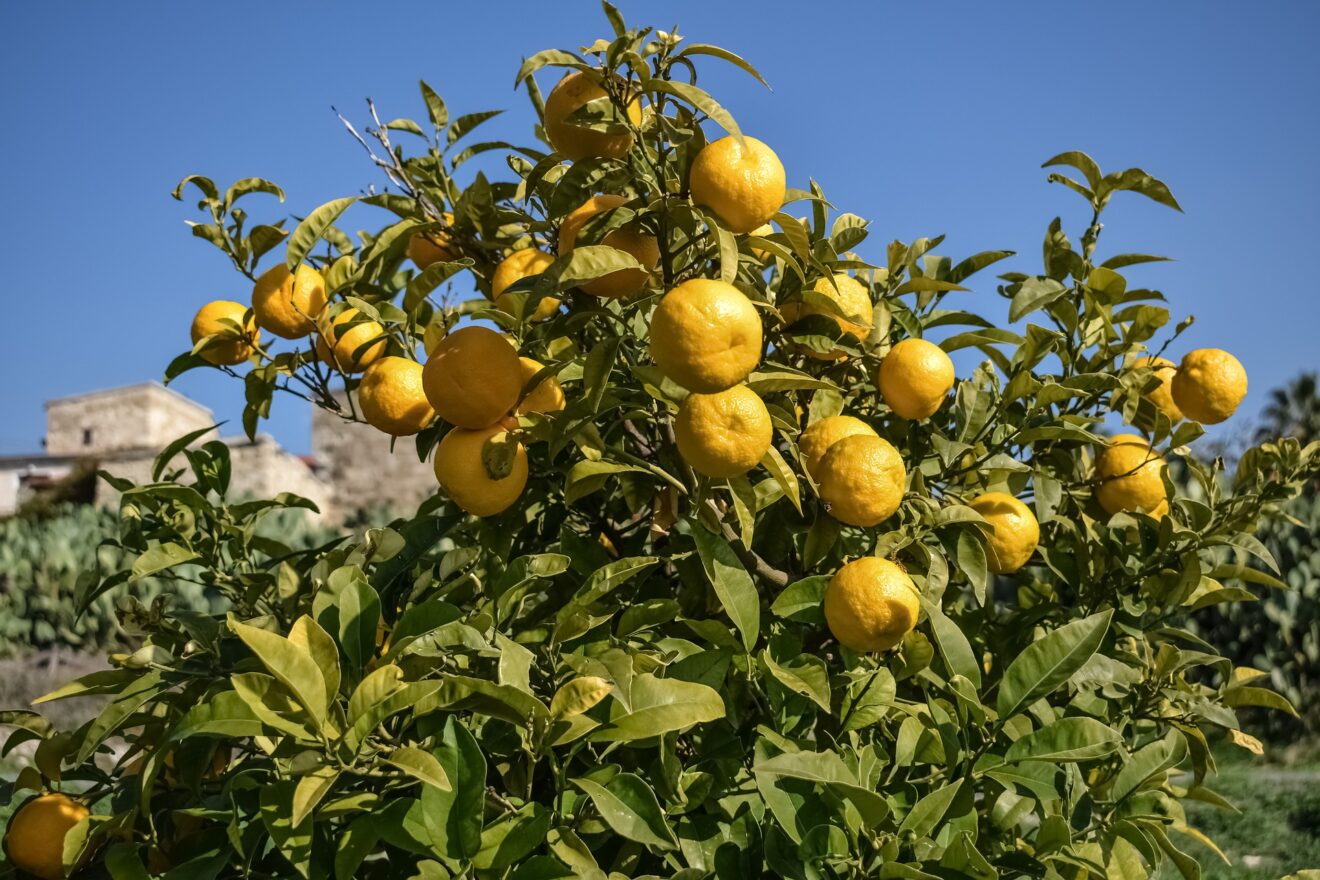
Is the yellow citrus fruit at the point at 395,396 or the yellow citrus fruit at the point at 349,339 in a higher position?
the yellow citrus fruit at the point at 349,339

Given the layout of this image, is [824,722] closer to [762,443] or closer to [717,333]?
[762,443]

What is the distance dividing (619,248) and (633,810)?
0.61 meters

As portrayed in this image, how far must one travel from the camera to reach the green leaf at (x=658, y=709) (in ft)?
3.51

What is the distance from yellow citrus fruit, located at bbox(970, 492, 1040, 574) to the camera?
1.38 metres

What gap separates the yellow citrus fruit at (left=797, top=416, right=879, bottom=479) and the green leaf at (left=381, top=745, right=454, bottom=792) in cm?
55

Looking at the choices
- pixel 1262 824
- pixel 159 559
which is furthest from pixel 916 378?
pixel 1262 824

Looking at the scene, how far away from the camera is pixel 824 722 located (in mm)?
1342

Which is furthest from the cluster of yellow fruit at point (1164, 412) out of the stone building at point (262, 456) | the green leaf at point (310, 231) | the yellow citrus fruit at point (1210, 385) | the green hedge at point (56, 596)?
the stone building at point (262, 456)

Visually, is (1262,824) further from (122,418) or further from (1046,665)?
(122,418)

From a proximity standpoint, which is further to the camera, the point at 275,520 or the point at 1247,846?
the point at 275,520

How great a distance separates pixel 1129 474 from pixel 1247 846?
2.77m

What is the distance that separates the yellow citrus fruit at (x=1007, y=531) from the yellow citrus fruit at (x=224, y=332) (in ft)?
3.54

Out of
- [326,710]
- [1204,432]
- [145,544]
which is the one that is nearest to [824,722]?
[326,710]

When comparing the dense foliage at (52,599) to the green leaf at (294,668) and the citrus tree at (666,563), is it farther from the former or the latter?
the green leaf at (294,668)
